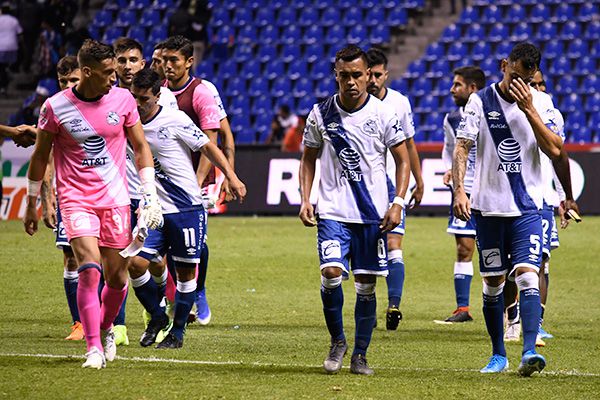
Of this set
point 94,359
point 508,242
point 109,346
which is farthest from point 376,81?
point 94,359

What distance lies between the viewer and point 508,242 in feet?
27.1

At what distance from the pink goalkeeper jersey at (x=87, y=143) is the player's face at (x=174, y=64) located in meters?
1.83

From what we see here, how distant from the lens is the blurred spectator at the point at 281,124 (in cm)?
2578

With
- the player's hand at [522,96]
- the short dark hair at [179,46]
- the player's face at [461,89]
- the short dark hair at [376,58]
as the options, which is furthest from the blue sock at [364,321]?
the player's face at [461,89]

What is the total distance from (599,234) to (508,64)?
11.8 m

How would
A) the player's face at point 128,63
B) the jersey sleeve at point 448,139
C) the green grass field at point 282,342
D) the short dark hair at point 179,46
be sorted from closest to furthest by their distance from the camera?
the green grass field at point 282,342, the short dark hair at point 179,46, the player's face at point 128,63, the jersey sleeve at point 448,139

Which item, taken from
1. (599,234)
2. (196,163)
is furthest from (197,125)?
(599,234)

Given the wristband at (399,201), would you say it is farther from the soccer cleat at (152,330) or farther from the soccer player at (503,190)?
the soccer cleat at (152,330)

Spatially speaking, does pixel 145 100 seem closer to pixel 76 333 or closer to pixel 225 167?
pixel 225 167

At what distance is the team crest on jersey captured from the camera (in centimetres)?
802

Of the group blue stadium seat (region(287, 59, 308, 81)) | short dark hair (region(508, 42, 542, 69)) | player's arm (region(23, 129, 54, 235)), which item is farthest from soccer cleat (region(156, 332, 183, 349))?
blue stadium seat (region(287, 59, 308, 81))

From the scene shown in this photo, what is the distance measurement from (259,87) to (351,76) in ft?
67.5

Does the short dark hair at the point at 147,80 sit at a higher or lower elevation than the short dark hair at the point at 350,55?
lower

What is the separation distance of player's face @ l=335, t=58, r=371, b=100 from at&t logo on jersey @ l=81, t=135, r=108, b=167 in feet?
5.26
